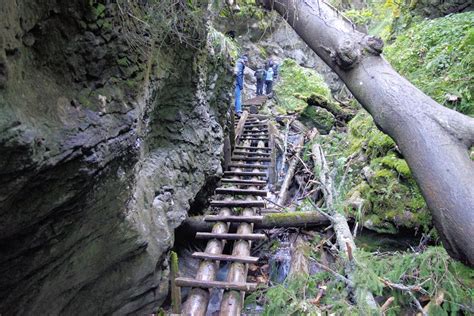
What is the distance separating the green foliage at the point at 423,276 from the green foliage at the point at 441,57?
89.8 inches

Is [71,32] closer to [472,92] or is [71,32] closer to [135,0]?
[135,0]

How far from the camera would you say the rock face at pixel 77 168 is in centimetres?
180

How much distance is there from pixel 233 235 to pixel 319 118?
7313mm

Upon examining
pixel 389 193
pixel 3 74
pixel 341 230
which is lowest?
pixel 341 230

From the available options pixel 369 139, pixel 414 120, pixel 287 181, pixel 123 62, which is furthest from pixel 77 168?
pixel 287 181

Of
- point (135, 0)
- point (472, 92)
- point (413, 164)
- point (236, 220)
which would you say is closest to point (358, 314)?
point (413, 164)

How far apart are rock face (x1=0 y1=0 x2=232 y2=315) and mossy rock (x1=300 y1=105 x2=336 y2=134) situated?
25.6 feet

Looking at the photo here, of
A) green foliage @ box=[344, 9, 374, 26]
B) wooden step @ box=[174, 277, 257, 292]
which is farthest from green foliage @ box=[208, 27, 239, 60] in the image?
green foliage @ box=[344, 9, 374, 26]

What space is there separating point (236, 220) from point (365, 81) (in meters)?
2.71

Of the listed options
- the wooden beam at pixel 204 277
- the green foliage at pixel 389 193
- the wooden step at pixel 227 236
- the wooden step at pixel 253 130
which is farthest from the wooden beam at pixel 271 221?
the wooden step at pixel 253 130

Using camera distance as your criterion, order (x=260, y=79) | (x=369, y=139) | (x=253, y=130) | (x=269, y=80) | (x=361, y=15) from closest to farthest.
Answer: (x=369, y=139)
(x=253, y=130)
(x=361, y=15)
(x=269, y=80)
(x=260, y=79)

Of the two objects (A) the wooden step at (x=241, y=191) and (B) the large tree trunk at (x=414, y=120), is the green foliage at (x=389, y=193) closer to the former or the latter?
(A) the wooden step at (x=241, y=191)

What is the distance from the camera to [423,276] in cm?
329

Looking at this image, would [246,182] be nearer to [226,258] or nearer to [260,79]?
[226,258]
